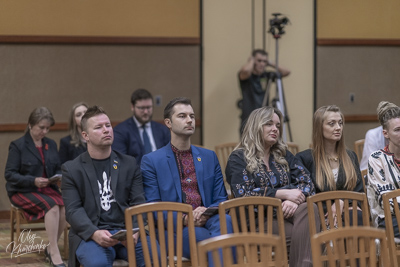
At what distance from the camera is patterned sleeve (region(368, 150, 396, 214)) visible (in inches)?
163

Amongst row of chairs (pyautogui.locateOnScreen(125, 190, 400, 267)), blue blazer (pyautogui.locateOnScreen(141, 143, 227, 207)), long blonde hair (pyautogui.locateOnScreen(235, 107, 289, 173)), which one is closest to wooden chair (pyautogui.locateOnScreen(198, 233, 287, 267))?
row of chairs (pyautogui.locateOnScreen(125, 190, 400, 267))

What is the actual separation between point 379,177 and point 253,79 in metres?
2.99

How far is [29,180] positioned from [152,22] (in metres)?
2.52

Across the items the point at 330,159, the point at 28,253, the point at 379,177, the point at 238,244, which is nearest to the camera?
the point at 238,244

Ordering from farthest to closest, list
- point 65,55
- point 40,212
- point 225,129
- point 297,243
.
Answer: point 225,129, point 65,55, point 40,212, point 297,243

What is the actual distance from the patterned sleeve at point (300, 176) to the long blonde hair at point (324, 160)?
5.2 inches

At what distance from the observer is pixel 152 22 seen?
6902 millimetres

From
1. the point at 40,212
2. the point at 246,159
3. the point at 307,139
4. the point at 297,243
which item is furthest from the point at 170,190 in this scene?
the point at 307,139

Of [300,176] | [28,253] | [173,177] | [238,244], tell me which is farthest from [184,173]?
[28,253]

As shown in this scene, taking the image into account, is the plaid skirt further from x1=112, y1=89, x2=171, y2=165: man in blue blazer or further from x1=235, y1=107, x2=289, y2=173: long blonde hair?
x1=235, y1=107, x2=289, y2=173: long blonde hair

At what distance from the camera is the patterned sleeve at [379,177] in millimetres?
4148

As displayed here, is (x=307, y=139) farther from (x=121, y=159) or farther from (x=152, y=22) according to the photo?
(x=121, y=159)

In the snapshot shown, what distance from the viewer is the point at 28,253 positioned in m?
5.27

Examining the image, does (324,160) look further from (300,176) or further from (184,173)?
(184,173)
